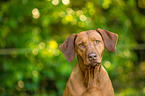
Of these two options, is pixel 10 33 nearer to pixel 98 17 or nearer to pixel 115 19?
pixel 98 17

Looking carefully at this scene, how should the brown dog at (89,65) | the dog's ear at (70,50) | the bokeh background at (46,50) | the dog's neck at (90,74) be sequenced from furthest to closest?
the bokeh background at (46,50)
the dog's ear at (70,50)
the dog's neck at (90,74)
the brown dog at (89,65)

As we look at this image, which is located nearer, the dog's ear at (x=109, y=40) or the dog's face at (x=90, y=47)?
the dog's face at (x=90, y=47)

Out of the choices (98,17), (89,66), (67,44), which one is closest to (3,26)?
(98,17)

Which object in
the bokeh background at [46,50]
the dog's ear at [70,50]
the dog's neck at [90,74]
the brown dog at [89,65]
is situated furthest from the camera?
the bokeh background at [46,50]

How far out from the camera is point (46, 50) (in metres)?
7.21

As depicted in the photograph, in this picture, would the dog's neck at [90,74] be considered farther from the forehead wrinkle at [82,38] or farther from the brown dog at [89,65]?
the forehead wrinkle at [82,38]

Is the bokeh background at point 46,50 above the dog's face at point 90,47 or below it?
below

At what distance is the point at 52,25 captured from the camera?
9.07 metres

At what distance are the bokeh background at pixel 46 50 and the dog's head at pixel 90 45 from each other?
2893mm

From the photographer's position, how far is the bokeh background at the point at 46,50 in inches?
286

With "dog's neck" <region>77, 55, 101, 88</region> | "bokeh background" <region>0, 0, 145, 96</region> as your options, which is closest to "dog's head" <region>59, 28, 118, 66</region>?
"dog's neck" <region>77, 55, 101, 88</region>

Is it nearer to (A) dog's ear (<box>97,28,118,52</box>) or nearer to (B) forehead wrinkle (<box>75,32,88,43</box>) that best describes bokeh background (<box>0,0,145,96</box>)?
(A) dog's ear (<box>97,28,118,52</box>)

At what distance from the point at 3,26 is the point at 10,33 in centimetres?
32

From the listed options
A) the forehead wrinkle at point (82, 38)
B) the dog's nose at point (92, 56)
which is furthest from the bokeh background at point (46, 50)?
the dog's nose at point (92, 56)
